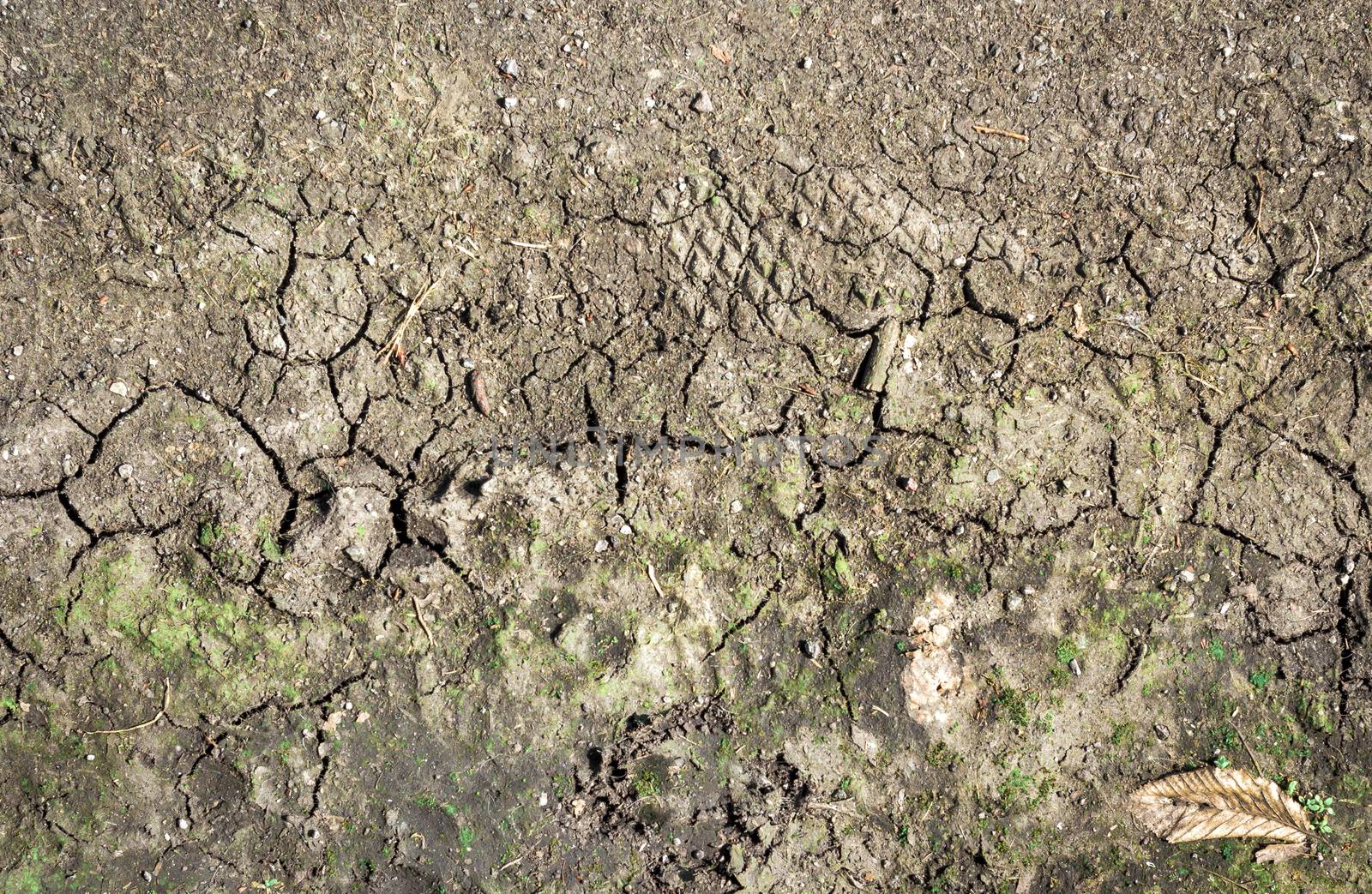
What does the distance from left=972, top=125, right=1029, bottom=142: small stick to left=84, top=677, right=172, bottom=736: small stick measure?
3264 millimetres

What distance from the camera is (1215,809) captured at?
292cm

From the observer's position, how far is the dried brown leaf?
2.92 metres

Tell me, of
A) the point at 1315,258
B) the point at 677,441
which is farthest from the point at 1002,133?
the point at 677,441

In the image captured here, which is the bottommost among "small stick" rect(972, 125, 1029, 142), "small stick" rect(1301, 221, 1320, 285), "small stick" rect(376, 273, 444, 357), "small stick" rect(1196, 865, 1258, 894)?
"small stick" rect(1196, 865, 1258, 894)

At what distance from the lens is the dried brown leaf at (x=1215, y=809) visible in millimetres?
2918

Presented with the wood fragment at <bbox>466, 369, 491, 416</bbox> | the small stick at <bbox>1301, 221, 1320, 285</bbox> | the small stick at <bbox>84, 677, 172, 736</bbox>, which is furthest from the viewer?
the small stick at <bbox>1301, 221, 1320, 285</bbox>

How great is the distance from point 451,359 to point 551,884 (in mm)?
1727

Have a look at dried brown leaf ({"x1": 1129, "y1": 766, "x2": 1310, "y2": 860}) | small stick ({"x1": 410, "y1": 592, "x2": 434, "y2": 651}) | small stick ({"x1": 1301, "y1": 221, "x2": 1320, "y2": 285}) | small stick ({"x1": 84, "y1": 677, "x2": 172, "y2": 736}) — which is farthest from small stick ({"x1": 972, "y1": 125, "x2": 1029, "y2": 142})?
small stick ({"x1": 84, "y1": 677, "x2": 172, "y2": 736})

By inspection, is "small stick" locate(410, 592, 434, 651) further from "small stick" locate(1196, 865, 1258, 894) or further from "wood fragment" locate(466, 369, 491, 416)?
"small stick" locate(1196, 865, 1258, 894)

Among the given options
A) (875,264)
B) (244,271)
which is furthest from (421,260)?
(875,264)

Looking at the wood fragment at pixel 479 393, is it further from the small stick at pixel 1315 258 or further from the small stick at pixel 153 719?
the small stick at pixel 1315 258

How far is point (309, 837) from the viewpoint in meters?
2.86

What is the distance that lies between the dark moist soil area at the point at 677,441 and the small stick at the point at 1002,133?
0.01 metres

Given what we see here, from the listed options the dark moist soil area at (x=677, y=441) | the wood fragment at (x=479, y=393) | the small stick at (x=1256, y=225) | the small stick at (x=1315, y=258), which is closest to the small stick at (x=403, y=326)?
the dark moist soil area at (x=677, y=441)
